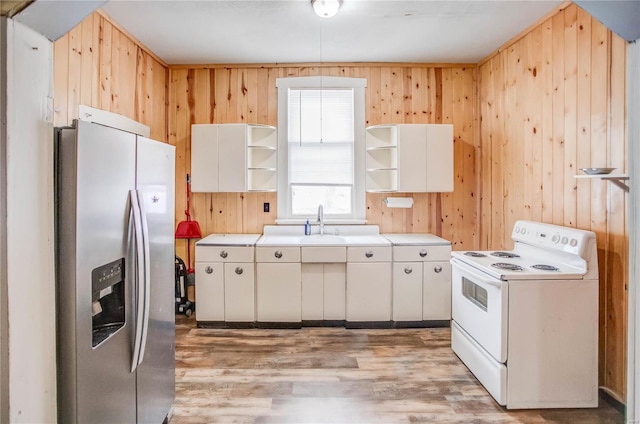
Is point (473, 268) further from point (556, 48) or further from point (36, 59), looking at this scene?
point (36, 59)

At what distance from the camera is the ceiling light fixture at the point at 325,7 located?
2552 millimetres

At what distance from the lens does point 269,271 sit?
3.46m

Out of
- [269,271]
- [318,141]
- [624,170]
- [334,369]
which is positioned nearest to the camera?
[624,170]

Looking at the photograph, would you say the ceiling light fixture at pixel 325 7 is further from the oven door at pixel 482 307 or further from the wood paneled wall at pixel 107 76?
the oven door at pixel 482 307

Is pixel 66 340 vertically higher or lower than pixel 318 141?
lower

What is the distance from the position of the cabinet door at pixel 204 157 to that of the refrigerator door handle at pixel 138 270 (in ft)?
6.95

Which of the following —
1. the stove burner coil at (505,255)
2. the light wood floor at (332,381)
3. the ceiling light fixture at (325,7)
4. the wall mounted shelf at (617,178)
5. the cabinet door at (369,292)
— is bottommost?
the light wood floor at (332,381)

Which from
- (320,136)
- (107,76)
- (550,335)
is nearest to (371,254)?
(320,136)

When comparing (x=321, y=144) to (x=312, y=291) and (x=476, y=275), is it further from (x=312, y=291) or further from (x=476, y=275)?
(x=476, y=275)

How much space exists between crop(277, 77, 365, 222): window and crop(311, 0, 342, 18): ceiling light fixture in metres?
1.28

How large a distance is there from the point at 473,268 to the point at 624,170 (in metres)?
1.06

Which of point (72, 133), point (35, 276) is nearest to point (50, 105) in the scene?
point (72, 133)

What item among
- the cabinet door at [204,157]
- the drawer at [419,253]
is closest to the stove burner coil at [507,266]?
the drawer at [419,253]

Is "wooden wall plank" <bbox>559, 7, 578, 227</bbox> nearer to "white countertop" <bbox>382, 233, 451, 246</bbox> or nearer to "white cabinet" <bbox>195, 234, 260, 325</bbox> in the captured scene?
"white countertop" <bbox>382, 233, 451, 246</bbox>
